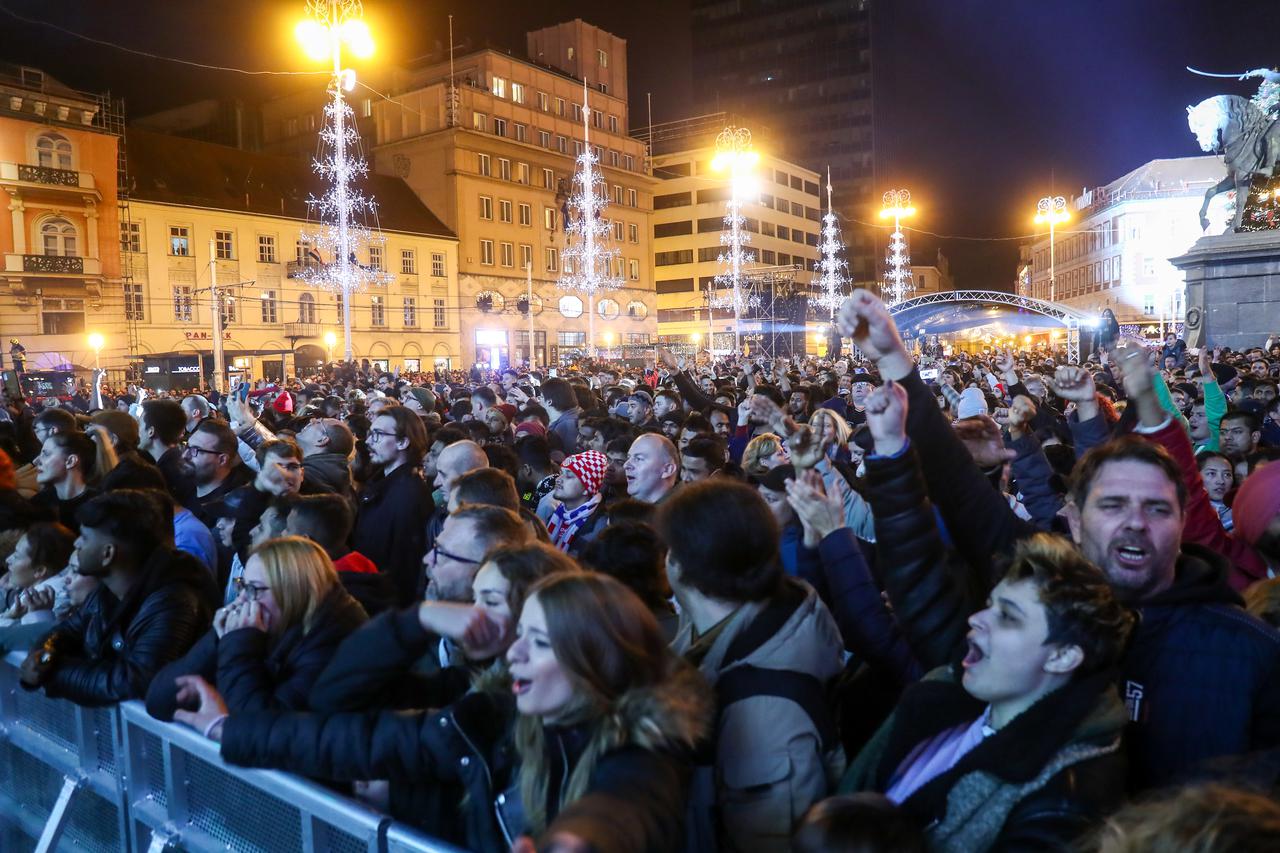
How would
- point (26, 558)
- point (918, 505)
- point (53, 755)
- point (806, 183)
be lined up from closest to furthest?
point (918, 505)
point (53, 755)
point (26, 558)
point (806, 183)

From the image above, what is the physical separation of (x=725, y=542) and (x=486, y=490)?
2.07 m

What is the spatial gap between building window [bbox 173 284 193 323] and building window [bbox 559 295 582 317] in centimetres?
2455

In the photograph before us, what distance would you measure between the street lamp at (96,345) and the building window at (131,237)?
16.6 ft

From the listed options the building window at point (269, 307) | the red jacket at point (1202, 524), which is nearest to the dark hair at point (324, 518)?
the red jacket at point (1202, 524)

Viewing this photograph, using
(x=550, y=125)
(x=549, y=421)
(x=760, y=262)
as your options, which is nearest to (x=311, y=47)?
(x=549, y=421)

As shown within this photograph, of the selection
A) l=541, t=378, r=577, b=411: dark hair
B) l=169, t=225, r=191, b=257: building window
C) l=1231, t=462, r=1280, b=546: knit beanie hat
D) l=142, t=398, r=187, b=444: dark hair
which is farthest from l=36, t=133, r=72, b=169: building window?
l=1231, t=462, r=1280, b=546: knit beanie hat

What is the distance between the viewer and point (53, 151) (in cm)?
3919

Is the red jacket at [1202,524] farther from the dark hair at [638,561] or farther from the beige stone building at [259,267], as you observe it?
the beige stone building at [259,267]

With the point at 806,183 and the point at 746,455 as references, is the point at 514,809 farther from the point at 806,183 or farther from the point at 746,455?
the point at 806,183

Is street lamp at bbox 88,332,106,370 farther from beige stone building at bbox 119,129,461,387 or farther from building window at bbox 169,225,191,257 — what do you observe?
building window at bbox 169,225,191,257

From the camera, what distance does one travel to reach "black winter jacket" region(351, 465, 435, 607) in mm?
5527

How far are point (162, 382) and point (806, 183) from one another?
71.9 metres

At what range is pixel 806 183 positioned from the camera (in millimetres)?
89750

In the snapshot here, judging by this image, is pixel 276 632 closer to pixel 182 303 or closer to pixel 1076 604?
pixel 1076 604
